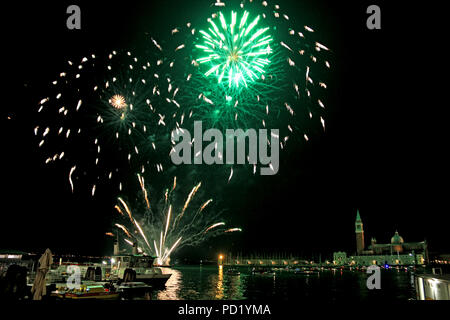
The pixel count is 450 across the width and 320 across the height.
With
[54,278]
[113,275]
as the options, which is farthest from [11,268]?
[113,275]

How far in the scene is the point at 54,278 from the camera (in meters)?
35.2

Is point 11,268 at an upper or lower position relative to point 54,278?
upper

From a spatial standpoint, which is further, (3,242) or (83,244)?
(83,244)
